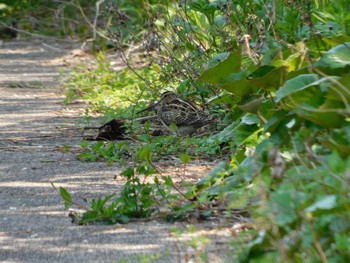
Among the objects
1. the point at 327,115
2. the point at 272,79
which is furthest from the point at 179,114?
the point at 327,115

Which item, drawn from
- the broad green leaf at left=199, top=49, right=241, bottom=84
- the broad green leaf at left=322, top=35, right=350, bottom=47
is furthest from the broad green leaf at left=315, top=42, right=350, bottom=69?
the broad green leaf at left=199, top=49, right=241, bottom=84

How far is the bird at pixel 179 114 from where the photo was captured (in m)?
6.64

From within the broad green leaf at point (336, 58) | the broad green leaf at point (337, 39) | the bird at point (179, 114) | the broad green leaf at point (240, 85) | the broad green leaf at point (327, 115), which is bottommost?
the bird at point (179, 114)

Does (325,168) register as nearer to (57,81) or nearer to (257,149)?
(257,149)

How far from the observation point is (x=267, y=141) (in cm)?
418

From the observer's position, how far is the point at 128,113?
301 inches

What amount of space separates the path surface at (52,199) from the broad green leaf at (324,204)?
1.84ft

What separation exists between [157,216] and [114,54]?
29.3ft

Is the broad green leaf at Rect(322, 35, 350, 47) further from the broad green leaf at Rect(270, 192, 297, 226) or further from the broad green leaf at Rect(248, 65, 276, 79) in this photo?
the broad green leaf at Rect(270, 192, 297, 226)

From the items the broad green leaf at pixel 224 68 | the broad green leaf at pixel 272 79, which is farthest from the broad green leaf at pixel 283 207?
the broad green leaf at pixel 224 68

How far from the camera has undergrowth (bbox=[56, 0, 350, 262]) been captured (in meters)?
3.14

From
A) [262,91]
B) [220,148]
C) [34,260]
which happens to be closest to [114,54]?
[220,148]

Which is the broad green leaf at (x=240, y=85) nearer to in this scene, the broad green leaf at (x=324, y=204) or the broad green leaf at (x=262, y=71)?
the broad green leaf at (x=262, y=71)

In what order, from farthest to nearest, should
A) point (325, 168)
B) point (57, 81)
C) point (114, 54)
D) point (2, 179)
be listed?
point (114, 54), point (57, 81), point (2, 179), point (325, 168)
